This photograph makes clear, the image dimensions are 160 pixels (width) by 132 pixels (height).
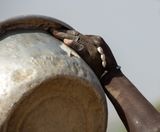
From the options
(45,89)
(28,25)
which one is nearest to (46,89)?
(45,89)

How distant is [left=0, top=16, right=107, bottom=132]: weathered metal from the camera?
4445mm

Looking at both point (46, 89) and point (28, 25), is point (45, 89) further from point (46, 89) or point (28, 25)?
point (28, 25)

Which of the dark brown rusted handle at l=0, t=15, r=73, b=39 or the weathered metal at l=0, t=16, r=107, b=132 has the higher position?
the dark brown rusted handle at l=0, t=15, r=73, b=39

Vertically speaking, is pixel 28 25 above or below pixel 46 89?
above

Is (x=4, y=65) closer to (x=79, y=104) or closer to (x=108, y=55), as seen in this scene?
(x=79, y=104)

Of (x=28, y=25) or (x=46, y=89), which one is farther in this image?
(x=28, y=25)

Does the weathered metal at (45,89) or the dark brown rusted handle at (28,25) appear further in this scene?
the dark brown rusted handle at (28,25)

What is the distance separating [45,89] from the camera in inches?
179

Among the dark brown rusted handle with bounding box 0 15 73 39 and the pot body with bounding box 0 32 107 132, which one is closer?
the pot body with bounding box 0 32 107 132

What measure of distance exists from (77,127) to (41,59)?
566mm

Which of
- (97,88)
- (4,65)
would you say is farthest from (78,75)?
(4,65)

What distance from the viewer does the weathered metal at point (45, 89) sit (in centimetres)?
445

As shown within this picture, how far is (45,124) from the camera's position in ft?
15.2

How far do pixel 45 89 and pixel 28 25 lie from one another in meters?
0.55
